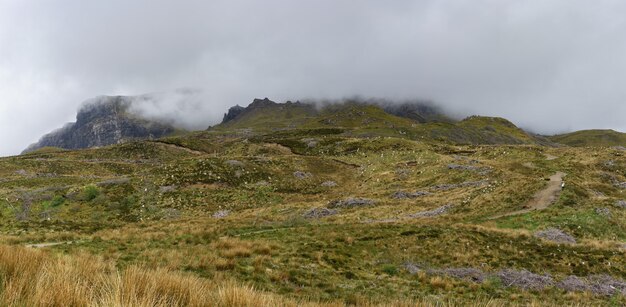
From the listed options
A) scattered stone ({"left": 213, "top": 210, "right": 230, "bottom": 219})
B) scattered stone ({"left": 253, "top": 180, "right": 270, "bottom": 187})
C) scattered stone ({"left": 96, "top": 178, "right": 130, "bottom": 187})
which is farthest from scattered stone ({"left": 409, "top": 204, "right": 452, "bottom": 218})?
scattered stone ({"left": 96, "top": 178, "right": 130, "bottom": 187})

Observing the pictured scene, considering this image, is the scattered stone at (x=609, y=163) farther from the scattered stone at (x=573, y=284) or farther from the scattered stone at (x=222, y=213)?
the scattered stone at (x=222, y=213)

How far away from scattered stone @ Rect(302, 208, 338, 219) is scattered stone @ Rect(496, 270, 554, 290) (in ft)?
63.1

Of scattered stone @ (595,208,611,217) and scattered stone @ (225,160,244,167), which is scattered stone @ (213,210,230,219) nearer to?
scattered stone @ (225,160,244,167)

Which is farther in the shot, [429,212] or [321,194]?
[321,194]

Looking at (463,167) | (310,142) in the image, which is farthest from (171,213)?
(310,142)

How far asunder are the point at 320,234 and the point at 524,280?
475 inches

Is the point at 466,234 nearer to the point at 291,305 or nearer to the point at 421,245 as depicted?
the point at 421,245

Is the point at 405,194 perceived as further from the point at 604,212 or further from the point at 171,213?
the point at 171,213

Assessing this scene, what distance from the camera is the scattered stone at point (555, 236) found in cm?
2479

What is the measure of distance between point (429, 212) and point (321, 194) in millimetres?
19903

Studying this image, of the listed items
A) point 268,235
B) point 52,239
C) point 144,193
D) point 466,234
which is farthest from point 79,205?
point 466,234

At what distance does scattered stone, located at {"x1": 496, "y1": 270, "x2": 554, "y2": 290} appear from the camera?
17031mm

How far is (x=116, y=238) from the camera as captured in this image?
23.3m

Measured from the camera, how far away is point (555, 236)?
25469 mm
